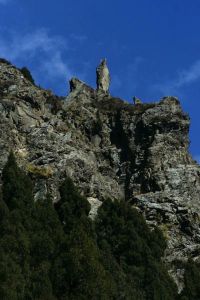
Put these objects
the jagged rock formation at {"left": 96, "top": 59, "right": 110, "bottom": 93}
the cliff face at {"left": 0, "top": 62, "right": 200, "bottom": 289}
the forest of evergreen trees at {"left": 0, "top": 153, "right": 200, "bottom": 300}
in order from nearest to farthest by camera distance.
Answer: the forest of evergreen trees at {"left": 0, "top": 153, "right": 200, "bottom": 300}, the cliff face at {"left": 0, "top": 62, "right": 200, "bottom": 289}, the jagged rock formation at {"left": 96, "top": 59, "right": 110, "bottom": 93}

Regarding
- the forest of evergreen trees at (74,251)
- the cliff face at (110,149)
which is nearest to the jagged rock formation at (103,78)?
the cliff face at (110,149)

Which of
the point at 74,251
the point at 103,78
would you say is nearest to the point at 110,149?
the point at 103,78

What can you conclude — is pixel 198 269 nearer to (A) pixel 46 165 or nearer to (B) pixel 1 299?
(A) pixel 46 165

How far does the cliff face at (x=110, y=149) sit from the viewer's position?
92.3 metres

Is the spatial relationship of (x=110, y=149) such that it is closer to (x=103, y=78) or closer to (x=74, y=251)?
(x=103, y=78)

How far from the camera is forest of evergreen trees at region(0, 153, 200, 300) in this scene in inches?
2542

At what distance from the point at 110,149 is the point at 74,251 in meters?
42.2

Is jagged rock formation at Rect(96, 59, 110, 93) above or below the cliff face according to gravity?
above

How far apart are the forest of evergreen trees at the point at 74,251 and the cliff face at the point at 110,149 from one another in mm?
3633

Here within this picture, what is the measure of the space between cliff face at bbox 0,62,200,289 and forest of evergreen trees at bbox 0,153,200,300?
11.9ft

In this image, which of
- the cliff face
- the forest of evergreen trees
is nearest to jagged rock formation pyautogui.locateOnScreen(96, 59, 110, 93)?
the cliff face

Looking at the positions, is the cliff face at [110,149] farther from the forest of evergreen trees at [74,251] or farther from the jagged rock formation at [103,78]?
the jagged rock formation at [103,78]

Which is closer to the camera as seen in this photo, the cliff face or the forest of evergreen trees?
the forest of evergreen trees

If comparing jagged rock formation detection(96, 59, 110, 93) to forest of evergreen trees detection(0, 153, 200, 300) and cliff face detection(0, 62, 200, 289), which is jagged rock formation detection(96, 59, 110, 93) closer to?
cliff face detection(0, 62, 200, 289)
